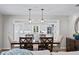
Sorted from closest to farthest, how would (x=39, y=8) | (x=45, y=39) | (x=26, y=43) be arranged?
1. (x=26, y=43)
2. (x=45, y=39)
3. (x=39, y=8)

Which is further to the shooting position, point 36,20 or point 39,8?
point 36,20

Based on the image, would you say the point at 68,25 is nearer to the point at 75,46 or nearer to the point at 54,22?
the point at 54,22

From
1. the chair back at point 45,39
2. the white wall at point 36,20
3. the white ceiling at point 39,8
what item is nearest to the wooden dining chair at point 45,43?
the chair back at point 45,39

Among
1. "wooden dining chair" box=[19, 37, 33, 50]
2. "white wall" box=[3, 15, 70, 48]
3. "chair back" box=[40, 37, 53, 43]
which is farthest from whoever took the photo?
A: "white wall" box=[3, 15, 70, 48]

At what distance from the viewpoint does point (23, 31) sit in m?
9.73

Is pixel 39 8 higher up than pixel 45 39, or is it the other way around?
pixel 39 8

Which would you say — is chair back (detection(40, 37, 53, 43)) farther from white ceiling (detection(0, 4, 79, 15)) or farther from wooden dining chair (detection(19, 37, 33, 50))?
white ceiling (detection(0, 4, 79, 15))

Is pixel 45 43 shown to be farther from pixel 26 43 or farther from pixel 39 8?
pixel 39 8

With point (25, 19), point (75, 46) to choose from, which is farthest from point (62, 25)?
point (75, 46)

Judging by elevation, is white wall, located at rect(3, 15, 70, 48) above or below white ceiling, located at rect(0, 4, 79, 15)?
below

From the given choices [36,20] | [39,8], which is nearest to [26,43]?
[39,8]

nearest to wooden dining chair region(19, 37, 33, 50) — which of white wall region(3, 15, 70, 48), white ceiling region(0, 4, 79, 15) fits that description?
white ceiling region(0, 4, 79, 15)
